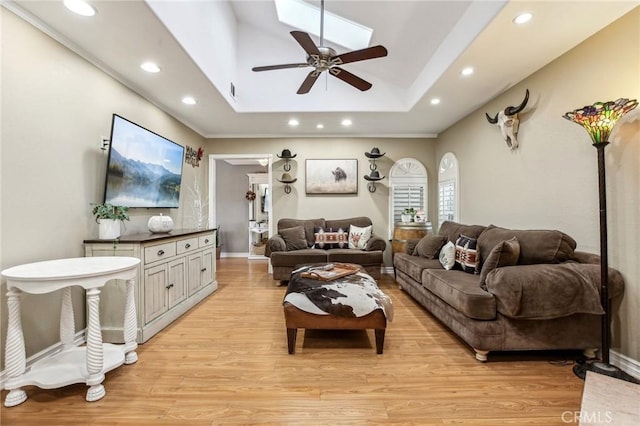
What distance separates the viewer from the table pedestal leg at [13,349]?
1.60m

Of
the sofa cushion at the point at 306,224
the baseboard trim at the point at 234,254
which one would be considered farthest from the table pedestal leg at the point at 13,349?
the baseboard trim at the point at 234,254

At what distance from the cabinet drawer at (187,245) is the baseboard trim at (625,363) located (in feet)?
12.8

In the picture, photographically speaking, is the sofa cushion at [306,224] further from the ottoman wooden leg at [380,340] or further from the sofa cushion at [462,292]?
the ottoman wooden leg at [380,340]

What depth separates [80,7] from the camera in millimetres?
1861

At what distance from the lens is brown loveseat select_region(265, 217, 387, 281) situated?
4.20m

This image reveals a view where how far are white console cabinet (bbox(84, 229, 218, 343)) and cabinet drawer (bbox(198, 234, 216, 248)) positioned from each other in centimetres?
6

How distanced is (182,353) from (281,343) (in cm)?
80

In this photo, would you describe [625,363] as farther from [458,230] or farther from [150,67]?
[150,67]

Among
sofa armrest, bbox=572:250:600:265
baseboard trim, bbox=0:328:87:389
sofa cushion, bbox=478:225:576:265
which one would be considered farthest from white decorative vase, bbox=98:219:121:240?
sofa armrest, bbox=572:250:600:265

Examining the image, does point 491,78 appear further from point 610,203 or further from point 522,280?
point 522,280

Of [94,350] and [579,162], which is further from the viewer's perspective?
[579,162]

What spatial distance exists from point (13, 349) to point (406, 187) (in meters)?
5.15

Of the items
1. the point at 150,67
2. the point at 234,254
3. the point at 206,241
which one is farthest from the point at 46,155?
the point at 234,254

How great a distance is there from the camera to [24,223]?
1924 millimetres
